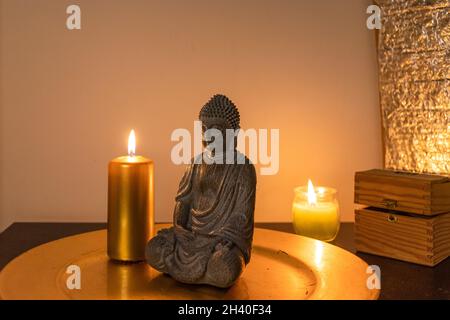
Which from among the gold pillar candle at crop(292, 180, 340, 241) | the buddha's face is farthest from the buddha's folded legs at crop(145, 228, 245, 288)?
the gold pillar candle at crop(292, 180, 340, 241)

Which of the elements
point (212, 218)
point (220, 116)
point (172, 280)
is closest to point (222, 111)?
point (220, 116)

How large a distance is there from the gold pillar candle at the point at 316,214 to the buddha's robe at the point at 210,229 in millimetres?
347

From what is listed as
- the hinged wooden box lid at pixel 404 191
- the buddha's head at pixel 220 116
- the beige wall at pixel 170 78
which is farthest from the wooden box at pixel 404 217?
the buddha's head at pixel 220 116

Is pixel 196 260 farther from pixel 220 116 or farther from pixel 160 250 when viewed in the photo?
pixel 220 116

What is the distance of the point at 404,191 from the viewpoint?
99 centimetres

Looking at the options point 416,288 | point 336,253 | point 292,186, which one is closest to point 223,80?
point 292,186

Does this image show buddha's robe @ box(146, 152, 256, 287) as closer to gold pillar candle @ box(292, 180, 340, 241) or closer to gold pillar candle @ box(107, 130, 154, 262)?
gold pillar candle @ box(107, 130, 154, 262)

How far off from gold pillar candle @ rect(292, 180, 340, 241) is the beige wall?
0.18 meters

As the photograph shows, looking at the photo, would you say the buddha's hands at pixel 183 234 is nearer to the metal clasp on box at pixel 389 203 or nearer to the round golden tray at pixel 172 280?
the round golden tray at pixel 172 280

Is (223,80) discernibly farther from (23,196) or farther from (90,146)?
(23,196)

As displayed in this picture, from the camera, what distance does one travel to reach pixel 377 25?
3.97ft

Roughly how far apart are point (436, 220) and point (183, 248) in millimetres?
517

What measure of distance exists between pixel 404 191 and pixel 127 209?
1.83ft

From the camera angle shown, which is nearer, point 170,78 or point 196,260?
point 196,260
